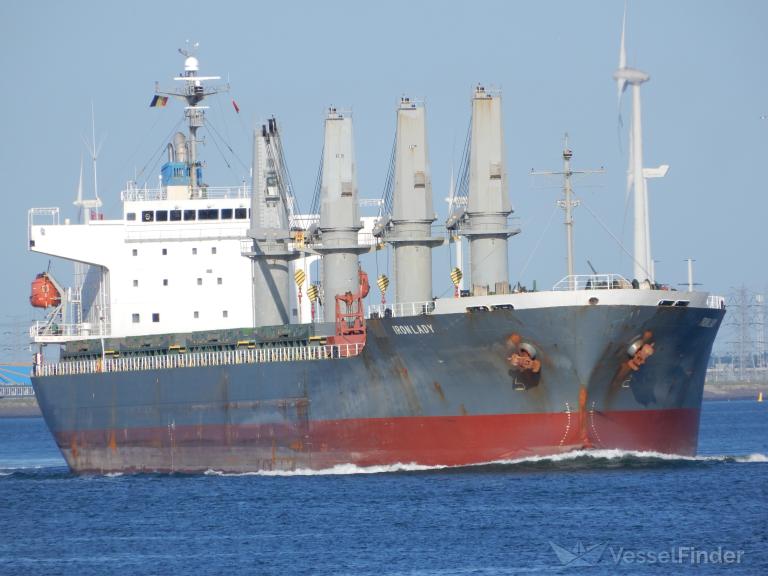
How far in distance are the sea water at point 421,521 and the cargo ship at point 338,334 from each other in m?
1.19

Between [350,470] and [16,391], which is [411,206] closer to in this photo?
[350,470]

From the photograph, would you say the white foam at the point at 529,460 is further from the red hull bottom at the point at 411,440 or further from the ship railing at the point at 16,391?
the ship railing at the point at 16,391

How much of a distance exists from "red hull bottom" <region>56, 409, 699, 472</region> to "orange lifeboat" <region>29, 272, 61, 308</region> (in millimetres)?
9881

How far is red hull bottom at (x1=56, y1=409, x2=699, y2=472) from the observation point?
1304 inches

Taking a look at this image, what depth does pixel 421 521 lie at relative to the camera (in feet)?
91.0

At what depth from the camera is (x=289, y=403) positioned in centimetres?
3772

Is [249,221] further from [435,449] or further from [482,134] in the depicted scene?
[435,449]

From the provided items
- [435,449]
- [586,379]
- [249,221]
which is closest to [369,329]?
[435,449]

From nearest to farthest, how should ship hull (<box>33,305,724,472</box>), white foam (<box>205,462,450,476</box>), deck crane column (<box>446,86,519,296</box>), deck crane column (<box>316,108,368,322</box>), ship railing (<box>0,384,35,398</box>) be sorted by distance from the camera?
ship hull (<box>33,305,724,472</box>) → white foam (<box>205,462,450,476</box>) → deck crane column (<box>446,86,519,296</box>) → deck crane column (<box>316,108,368,322</box>) → ship railing (<box>0,384,35,398</box>)

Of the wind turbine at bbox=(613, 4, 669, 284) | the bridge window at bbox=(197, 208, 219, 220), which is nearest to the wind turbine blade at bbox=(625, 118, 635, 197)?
the wind turbine at bbox=(613, 4, 669, 284)

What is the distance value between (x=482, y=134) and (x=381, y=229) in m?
4.00

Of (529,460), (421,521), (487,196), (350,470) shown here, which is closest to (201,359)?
(350,470)

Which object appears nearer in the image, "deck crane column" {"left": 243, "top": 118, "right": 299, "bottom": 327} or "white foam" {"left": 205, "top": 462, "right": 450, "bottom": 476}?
"white foam" {"left": 205, "top": 462, "right": 450, "bottom": 476}

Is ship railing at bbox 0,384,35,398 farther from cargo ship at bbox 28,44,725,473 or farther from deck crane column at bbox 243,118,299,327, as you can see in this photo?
deck crane column at bbox 243,118,299,327
